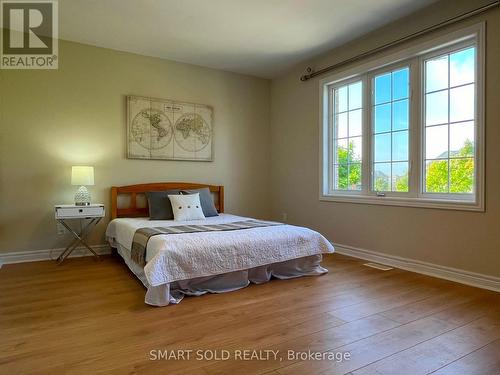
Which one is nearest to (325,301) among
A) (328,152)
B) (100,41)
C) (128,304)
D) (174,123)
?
(128,304)

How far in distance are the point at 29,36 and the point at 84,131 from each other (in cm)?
118

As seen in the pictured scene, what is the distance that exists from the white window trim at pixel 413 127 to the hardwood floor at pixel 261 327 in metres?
0.79

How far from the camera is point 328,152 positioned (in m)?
4.52

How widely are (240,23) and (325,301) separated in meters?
2.92

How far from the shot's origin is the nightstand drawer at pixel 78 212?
359cm

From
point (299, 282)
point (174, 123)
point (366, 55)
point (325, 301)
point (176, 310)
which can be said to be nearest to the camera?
point (176, 310)

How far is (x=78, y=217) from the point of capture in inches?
145

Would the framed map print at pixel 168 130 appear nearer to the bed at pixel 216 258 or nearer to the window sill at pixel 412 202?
the bed at pixel 216 258

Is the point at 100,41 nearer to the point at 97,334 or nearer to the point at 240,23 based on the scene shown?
the point at 240,23

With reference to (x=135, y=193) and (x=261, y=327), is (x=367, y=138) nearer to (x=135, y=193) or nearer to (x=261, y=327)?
(x=261, y=327)

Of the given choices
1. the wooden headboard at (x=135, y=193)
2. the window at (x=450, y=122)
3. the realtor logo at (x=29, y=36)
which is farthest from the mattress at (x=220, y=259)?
the realtor logo at (x=29, y=36)

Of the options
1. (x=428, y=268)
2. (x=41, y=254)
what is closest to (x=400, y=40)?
(x=428, y=268)

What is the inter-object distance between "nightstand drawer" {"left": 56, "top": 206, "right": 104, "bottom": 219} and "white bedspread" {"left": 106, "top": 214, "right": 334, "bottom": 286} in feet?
1.70

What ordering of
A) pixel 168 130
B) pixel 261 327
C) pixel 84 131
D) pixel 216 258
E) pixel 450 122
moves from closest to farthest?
1. pixel 261 327
2. pixel 216 258
3. pixel 450 122
4. pixel 84 131
5. pixel 168 130
